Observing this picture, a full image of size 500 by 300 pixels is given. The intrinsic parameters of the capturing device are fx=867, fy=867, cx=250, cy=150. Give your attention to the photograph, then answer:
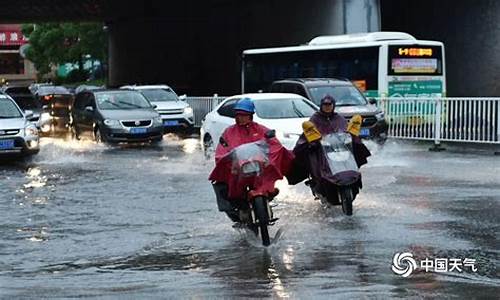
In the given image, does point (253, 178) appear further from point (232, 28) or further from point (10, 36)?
point (10, 36)

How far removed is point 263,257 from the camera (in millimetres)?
8055

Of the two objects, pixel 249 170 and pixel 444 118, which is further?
pixel 444 118

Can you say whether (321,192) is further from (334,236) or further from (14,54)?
(14,54)

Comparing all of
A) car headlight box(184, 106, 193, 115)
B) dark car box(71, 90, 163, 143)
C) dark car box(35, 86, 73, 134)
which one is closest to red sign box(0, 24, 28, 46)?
dark car box(35, 86, 73, 134)

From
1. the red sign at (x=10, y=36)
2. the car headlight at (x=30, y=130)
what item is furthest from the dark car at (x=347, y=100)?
the red sign at (x=10, y=36)

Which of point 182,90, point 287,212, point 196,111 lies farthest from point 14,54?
point 287,212

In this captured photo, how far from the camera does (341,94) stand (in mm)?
19438

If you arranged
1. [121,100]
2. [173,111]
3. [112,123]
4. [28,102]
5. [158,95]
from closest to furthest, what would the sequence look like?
1. [112,123]
2. [121,100]
3. [173,111]
4. [158,95]
5. [28,102]

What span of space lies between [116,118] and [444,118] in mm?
7930

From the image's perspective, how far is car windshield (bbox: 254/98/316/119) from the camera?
53.3ft

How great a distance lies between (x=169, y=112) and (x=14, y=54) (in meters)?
73.3

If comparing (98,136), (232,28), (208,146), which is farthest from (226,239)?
(232,28)

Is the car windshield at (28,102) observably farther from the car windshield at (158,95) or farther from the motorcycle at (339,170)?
the motorcycle at (339,170)

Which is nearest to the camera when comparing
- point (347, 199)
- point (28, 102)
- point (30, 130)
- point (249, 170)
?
point (249, 170)
